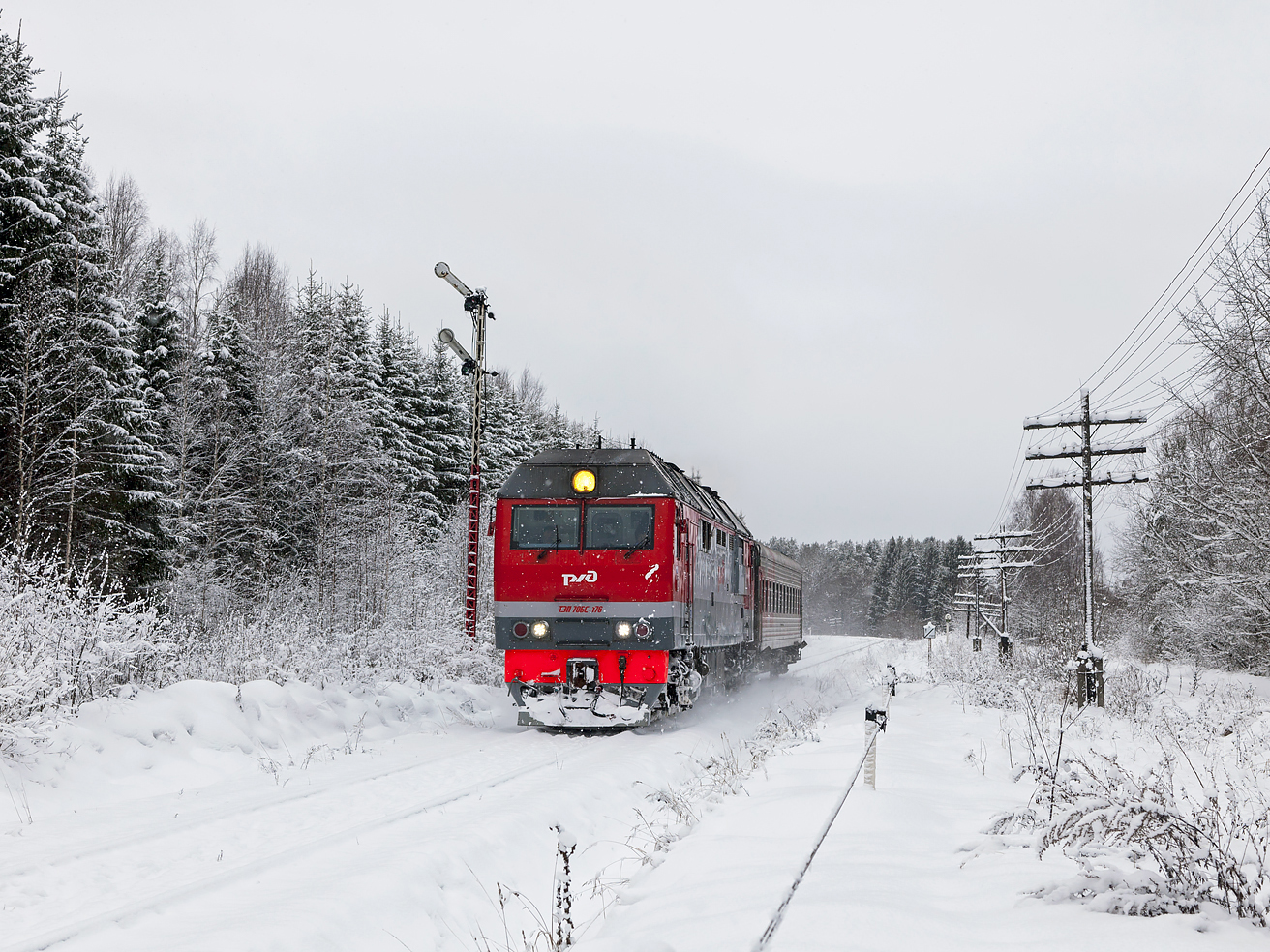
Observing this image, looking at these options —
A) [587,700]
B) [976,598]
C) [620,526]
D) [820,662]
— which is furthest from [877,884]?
[976,598]

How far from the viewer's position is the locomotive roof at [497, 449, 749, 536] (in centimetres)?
1275

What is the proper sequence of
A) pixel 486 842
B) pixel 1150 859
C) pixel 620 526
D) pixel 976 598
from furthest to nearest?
1. pixel 976 598
2. pixel 620 526
3. pixel 486 842
4. pixel 1150 859

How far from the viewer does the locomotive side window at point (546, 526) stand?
12.8m

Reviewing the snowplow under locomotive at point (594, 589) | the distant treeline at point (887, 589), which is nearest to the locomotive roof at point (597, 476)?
the snowplow under locomotive at point (594, 589)

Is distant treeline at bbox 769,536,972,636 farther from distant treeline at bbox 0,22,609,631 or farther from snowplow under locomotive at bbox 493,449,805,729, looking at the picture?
snowplow under locomotive at bbox 493,449,805,729

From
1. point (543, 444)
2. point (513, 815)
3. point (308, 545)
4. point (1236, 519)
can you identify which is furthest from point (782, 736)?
point (543, 444)

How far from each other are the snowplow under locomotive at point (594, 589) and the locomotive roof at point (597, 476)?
16 millimetres

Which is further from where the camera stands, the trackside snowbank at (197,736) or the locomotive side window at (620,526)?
the locomotive side window at (620,526)

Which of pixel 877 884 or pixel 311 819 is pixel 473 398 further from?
pixel 877 884

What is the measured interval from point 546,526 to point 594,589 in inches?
46.2

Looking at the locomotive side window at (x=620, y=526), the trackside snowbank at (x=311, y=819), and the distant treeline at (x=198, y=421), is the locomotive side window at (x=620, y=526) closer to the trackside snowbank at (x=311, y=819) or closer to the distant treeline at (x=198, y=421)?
the trackside snowbank at (x=311, y=819)

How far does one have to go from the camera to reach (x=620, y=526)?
41.6ft

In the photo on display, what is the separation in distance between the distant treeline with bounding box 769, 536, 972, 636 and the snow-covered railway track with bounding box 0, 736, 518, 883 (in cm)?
7925

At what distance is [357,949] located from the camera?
456 centimetres
